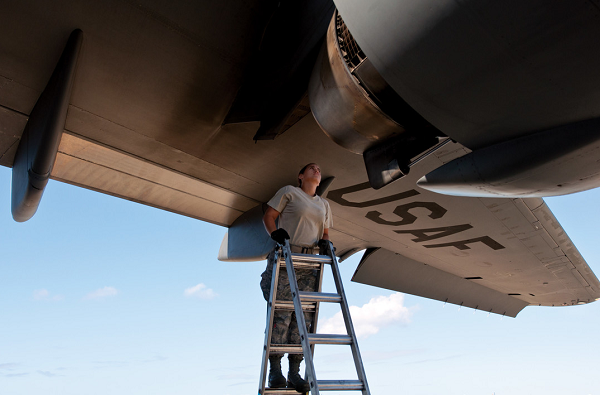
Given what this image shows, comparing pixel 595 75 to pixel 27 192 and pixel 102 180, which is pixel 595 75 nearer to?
pixel 27 192

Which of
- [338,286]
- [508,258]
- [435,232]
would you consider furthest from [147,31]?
[508,258]

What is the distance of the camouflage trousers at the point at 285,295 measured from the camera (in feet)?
10.0

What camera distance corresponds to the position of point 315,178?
369 centimetres

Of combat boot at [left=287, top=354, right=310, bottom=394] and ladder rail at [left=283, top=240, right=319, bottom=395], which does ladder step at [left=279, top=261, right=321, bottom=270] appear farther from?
combat boot at [left=287, top=354, right=310, bottom=394]

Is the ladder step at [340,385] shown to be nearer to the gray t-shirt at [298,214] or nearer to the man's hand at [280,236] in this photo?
the man's hand at [280,236]

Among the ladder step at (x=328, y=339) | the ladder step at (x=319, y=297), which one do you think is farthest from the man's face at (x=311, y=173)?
the ladder step at (x=328, y=339)

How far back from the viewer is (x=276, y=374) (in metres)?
2.90

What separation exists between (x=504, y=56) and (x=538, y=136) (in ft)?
1.57

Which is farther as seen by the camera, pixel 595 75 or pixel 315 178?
pixel 315 178

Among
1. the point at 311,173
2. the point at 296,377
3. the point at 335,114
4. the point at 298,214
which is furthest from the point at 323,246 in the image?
the point at 335,114

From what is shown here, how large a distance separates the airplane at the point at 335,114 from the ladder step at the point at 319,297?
0.95 m

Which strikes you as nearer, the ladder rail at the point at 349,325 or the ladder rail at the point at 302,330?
the ladder rail at the point at 302,330

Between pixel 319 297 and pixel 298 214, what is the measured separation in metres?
0.83

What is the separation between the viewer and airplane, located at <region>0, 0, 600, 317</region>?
1.65 metres
